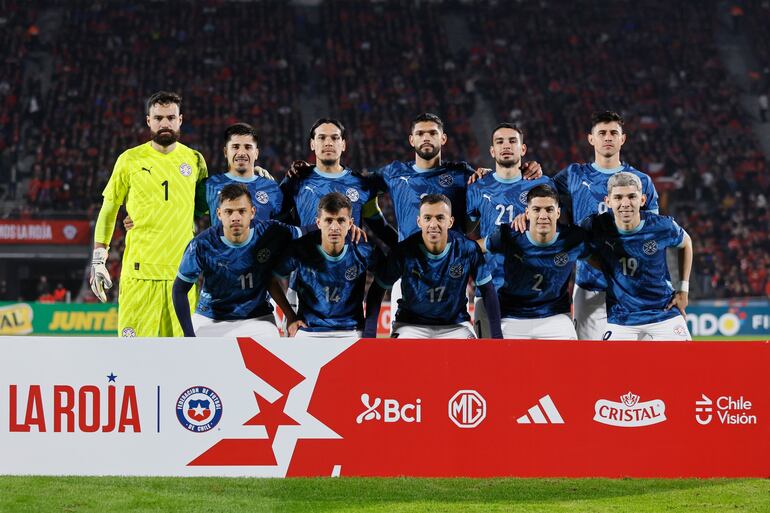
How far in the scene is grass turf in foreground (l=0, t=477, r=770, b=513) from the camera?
18.0 ft

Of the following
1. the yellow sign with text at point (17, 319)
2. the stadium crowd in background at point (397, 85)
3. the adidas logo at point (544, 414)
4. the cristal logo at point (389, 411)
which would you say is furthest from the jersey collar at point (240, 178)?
the stadium crowd in background at point (397, 85)

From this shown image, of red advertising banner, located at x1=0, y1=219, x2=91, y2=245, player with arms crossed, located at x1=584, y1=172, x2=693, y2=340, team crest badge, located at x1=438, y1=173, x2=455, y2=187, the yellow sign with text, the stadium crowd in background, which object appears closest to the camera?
player with arms crossed, located at x1=584, y1=172, x2=693, y2=340

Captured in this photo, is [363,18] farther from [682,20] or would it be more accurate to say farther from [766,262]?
[766,262]

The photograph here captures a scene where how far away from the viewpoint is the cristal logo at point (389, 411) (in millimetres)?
6316

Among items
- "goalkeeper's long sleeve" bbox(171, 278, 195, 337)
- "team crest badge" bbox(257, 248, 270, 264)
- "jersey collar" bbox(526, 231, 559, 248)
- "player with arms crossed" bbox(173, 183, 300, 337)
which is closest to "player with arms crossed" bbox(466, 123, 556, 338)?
"jersey collar" bbox(526, 231, 559, 248)

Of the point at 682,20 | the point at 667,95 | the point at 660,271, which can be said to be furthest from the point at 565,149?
the point at 660,271

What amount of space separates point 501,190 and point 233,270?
2.21 m

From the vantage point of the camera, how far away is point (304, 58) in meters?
35.4

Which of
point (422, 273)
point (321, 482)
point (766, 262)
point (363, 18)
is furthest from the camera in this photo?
point (363, 18)

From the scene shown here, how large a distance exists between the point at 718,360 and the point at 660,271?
3.93 ft

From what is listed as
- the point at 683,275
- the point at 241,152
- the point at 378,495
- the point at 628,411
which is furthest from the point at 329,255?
the point at 683,275

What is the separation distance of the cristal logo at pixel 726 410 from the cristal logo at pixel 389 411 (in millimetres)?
1815

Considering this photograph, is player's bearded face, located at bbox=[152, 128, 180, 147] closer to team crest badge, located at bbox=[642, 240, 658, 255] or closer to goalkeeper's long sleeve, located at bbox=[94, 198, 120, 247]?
goalkeeper's long sleeve, located at bbox=[94, 198, 120, 247]

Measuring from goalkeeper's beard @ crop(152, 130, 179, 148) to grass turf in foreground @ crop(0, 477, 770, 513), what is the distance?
2.84 metres
